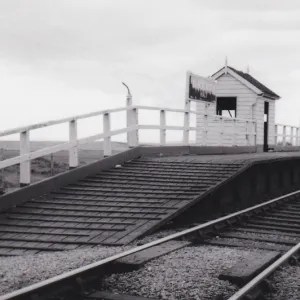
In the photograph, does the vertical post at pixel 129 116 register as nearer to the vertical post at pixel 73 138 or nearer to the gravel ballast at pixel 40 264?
the vertical post at pixel 73 138

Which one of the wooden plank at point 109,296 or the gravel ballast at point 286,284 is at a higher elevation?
the wooden plank at point 109,296

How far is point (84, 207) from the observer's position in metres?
9.44

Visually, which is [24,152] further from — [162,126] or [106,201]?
[162,126]

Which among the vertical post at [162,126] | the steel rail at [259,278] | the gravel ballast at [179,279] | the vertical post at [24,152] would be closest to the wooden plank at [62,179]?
the vertical post at [24,152]

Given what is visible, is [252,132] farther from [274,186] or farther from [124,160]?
[124,160]

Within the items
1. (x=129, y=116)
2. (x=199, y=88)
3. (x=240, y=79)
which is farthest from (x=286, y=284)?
(x=240, y=79)

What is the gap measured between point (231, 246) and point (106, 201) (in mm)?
2860

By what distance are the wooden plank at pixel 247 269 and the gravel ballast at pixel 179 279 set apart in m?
0.09

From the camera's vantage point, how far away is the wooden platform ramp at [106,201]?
7918mm

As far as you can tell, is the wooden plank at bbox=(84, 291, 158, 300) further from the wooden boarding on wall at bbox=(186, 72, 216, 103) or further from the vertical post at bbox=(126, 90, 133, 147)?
the wooden boarding on wall at bbox=(186, 72, 216, 103)

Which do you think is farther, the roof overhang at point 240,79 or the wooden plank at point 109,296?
the roof overhang at point 240,79

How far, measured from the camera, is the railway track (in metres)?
5.09

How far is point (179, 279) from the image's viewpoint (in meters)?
5.64

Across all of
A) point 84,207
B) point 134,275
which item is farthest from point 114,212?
point 134,275
